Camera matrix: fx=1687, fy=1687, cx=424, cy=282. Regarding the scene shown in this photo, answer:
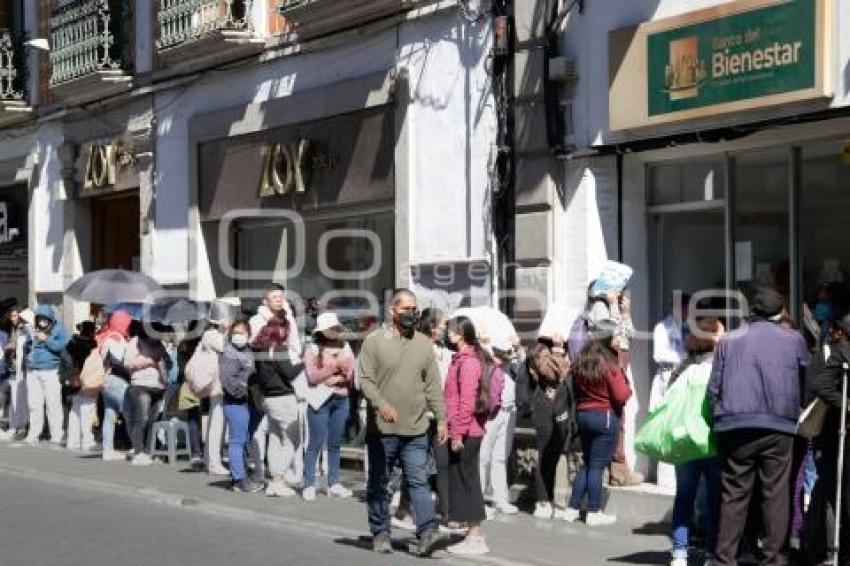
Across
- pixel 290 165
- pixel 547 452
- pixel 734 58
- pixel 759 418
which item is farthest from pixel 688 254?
pixel 290 165

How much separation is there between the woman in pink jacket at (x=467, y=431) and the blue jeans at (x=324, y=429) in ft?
9.49

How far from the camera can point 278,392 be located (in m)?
15.7

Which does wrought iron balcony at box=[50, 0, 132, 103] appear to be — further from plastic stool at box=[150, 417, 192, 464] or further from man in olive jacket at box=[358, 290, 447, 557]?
man in olive jacket at box=[358, 290, 447, 557]

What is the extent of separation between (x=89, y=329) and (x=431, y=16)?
751 centimetres

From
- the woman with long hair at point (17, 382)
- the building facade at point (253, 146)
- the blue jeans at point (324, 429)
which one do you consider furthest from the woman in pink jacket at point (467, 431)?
the woman with long hair at point (17, 382)

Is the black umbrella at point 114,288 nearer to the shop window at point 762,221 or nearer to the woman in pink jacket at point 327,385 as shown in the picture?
the woman in pink jacket at point 327,385

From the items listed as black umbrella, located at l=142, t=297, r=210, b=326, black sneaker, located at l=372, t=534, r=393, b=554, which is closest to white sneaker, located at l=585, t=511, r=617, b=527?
black sneaker, located at l=372, t=534, r=393, b=554

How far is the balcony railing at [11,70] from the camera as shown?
1051 inches

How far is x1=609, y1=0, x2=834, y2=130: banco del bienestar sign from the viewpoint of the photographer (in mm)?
12953

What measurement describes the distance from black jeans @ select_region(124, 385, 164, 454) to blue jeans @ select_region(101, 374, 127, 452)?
186 millimetres

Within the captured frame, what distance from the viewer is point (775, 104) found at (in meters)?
13.3

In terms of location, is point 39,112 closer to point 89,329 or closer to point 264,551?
point 89,329

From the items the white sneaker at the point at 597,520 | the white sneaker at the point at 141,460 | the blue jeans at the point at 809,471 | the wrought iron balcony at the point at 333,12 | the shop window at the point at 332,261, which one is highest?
the wrought iron balcony at the point at 333,12

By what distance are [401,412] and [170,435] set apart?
746cm
